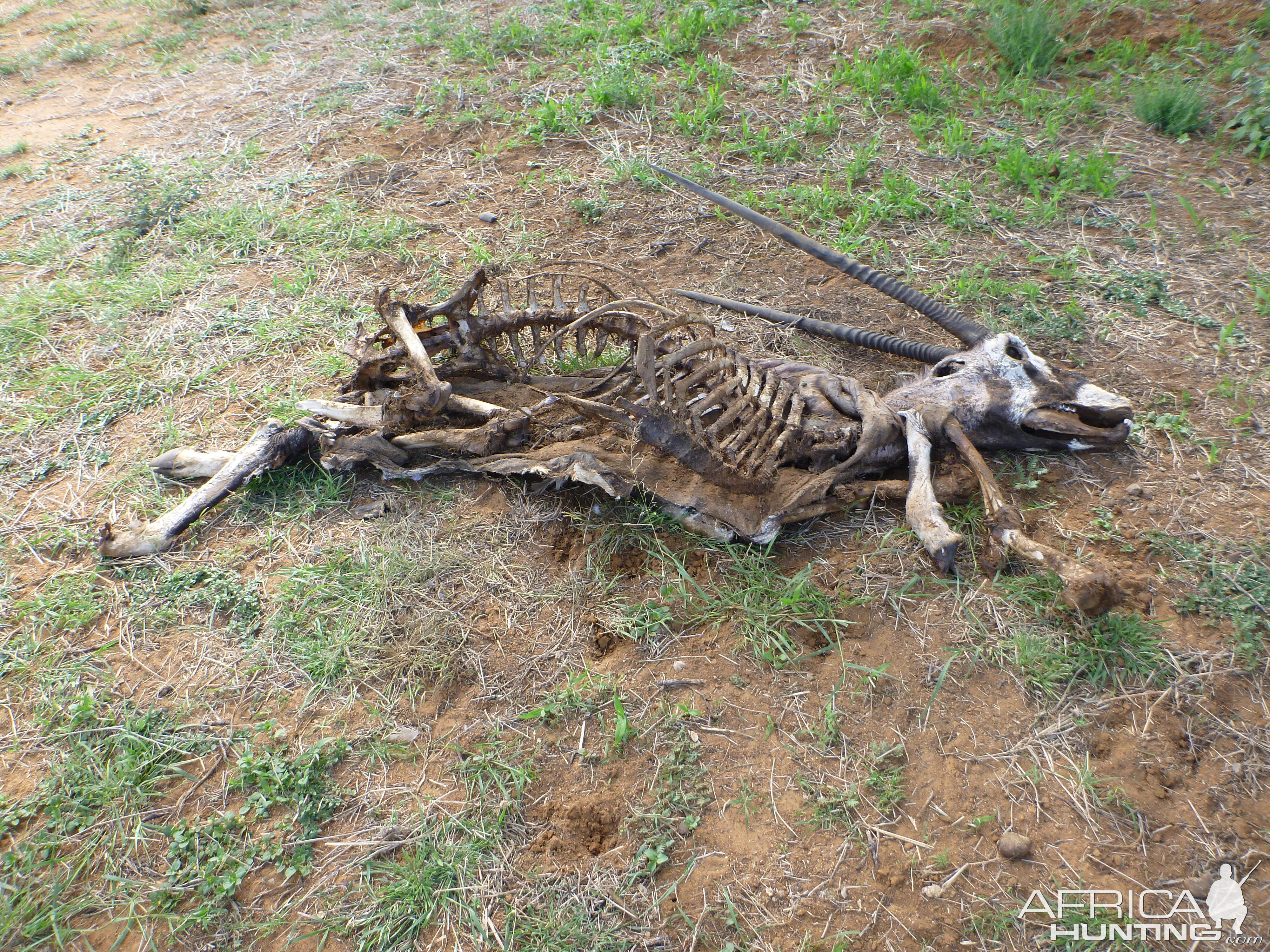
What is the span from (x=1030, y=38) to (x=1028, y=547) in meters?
4.30

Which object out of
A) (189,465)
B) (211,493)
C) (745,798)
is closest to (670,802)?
(745,798)

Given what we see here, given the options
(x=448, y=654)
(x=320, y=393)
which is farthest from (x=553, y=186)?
(x=448, y=654)

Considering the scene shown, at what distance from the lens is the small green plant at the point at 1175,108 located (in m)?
4.53

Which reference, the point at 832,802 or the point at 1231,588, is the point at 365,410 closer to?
the point at 832,802

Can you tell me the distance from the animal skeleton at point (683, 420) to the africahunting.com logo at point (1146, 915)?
914 mm

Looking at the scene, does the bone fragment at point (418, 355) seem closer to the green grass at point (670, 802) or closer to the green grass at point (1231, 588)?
the green grass at point (670, 802)

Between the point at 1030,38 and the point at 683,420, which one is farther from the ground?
the point at 1030,38

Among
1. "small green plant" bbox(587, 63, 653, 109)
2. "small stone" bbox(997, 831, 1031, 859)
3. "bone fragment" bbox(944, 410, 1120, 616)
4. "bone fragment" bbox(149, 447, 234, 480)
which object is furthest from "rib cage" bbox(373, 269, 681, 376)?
"small green plant" bbox(587, 63, 653, 109)

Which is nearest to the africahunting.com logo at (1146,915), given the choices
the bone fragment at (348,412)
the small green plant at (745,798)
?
the small green plant at (745,798)

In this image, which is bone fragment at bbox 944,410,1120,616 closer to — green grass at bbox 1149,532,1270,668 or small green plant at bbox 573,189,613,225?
green grass at bbox 1149,532,1270,668

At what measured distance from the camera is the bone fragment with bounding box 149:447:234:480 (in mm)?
3195

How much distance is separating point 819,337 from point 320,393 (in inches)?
94.9

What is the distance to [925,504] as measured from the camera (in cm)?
271

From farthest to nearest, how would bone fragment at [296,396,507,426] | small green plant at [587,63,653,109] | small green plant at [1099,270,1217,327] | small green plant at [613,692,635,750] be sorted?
1. small green plant at [587,63,653,109]
2. small green plant at [1099,270,1217,327]
3. bone fragment at [296,396,507,426]
4. small green plant at [613,692,635,750]
